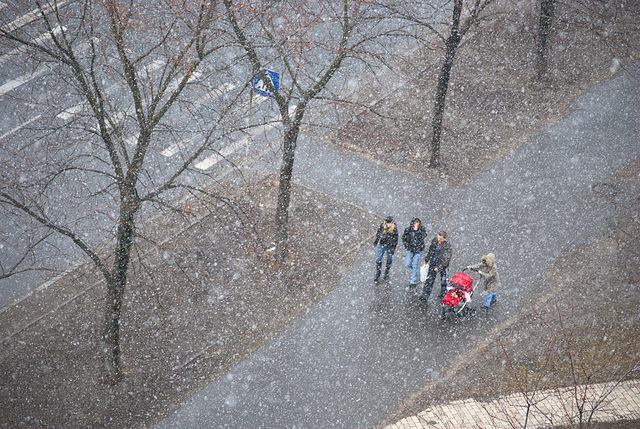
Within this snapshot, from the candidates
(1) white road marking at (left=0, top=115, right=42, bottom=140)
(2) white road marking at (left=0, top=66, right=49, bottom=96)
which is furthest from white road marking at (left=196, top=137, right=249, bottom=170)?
(2) white road marking at (left=0, top=66, right=49, bottom=96)

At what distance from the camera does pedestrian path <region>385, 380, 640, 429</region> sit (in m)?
9.56

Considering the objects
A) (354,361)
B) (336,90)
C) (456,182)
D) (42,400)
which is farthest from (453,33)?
(42,400)

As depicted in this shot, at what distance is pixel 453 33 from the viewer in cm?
1338

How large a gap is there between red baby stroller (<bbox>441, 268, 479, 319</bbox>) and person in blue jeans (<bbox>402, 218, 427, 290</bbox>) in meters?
0.81

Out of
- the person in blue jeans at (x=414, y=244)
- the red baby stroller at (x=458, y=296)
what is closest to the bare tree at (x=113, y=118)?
the person in blue jeans at (x=414, y=244)

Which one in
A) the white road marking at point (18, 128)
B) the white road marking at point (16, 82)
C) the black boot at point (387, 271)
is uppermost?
the white road marking at point (16, 82)

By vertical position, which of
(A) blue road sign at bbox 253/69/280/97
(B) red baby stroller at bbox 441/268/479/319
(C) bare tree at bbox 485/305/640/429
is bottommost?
(C) bare tree at bbox 485/305/640/429

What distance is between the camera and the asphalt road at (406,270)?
32.8 feet

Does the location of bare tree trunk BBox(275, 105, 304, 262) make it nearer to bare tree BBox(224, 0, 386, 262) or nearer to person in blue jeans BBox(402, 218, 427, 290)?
bare tree BBox(224, 0, 386, 262)

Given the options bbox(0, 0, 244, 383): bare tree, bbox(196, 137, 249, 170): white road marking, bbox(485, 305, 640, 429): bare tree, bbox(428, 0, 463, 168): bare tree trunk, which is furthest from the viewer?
bbox(196, 137, 249, 170): white road marking

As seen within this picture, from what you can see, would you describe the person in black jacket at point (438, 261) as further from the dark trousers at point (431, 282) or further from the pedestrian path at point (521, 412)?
the pedestrian path at point (521, 412)

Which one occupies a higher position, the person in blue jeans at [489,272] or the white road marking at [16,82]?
the white road marking at [16,82]

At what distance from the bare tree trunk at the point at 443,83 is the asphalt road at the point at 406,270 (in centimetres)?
96

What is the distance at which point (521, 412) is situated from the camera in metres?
9.77
